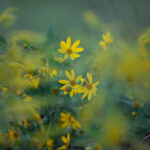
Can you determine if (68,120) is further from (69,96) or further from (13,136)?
(13,136)

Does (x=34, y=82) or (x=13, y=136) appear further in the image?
(x=13, y=136)

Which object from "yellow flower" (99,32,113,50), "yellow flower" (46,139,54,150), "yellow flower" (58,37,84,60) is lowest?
"yellow flower" (46,139,54,150)

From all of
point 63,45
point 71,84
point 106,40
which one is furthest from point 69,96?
point 106,40

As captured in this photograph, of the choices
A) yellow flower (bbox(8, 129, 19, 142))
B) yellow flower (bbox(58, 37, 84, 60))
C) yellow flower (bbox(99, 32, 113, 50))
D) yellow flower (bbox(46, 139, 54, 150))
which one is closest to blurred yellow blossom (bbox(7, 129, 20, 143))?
yellow flower (bbox(8, 129, 19, 142))

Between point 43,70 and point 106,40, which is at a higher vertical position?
point 106,40

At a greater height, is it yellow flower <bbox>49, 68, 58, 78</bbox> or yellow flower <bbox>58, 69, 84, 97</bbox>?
yellow flower <bbox>49, 68, 58, 78</bbox>

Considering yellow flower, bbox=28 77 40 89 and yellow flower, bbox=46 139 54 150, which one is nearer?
yellow flower, bbox=28 77 40 89

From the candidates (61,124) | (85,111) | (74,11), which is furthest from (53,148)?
(74,11)

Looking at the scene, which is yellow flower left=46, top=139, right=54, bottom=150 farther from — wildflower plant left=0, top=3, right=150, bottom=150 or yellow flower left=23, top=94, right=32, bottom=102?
yellow flower left=23, top=94, right=32, bottom=102

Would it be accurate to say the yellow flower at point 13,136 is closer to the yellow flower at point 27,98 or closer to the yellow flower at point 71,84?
the yellow flower at point 27,98

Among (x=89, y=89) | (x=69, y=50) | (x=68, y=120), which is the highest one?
(x=69, y=50)
